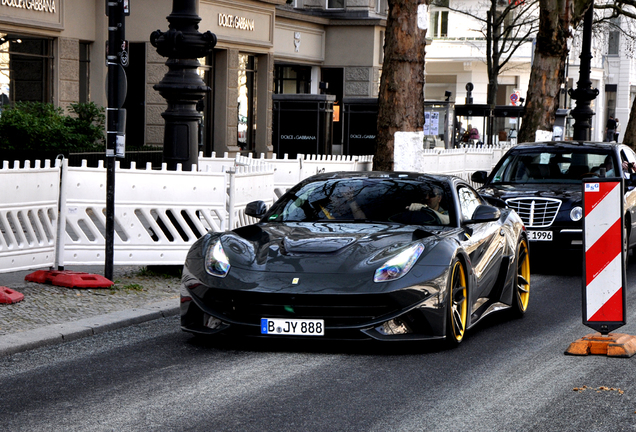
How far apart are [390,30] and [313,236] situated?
8039mm

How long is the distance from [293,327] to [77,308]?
276 cm

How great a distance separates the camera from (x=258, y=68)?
31.5 m

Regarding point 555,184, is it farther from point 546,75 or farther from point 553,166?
point 546,75

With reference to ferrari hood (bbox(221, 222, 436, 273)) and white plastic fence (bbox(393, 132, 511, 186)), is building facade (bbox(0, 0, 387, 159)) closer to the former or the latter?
white plastic fence (bbox(393, 132, 511, 186))

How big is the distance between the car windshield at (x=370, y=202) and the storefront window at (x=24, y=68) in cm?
1610

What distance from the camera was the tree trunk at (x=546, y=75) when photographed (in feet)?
86.8

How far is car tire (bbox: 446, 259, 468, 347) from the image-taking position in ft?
25.8

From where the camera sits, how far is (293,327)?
755cm

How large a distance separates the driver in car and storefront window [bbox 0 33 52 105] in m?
16.7

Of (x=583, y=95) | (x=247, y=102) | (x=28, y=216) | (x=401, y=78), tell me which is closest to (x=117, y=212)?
(x=28, y=216)

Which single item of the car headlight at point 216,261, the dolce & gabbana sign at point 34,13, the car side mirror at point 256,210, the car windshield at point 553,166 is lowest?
the car headlight at point 216,261

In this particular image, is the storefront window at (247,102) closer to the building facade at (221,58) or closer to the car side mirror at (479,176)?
the building facade at (221,58)

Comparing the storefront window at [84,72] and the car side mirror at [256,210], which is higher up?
the storefront window at [84,72]

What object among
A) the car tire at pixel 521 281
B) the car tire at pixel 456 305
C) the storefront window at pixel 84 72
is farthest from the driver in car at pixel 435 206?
the storefront window at pixel 84 72
